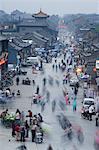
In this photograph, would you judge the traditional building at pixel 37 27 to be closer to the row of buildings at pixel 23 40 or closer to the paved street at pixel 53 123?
the row of buildings at pixel 23 40

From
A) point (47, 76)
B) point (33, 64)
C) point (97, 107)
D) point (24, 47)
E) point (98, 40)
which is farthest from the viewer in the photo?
point (98, 40)

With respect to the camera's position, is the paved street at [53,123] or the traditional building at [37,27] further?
the traditional building at [37,27]

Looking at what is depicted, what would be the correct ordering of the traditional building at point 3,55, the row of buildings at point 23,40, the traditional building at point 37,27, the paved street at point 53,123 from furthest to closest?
the traditional building at point 37,27 → the row of buildings at point 23,40 → the traditional building at point 3,55 → the paved street at point 53,123

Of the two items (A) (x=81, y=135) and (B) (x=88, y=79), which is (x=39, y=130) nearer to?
(A) (x=81, y=135)

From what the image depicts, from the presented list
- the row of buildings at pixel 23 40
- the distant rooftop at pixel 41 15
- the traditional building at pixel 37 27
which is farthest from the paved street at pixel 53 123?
the distant rooftop at pixel 41 15

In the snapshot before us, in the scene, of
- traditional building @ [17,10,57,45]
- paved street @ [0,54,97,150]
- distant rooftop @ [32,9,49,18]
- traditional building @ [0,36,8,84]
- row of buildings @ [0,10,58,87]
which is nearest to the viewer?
paved street @ [0,54,97,150]

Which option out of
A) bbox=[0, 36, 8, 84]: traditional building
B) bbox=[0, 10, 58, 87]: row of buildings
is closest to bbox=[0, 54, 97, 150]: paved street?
bbox=[0, 36, 8, 84]: traditional building

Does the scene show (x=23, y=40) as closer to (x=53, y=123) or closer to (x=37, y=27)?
(x=37, y=27)

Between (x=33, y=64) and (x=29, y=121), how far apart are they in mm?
27337

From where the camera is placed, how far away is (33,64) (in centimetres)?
4472

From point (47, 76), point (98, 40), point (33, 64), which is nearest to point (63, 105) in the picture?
point (47, 76)

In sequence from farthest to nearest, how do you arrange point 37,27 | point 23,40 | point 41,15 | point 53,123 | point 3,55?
point 41,15, point 37,27, point 23,40, point 3,55, point 53,123

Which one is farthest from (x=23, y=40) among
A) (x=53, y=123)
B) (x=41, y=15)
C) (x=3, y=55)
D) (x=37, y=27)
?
(x=53, y=123)

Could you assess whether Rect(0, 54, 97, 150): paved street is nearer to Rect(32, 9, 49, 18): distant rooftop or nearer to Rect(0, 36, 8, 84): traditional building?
Rect(0, 36, 8, 84): traditional building
